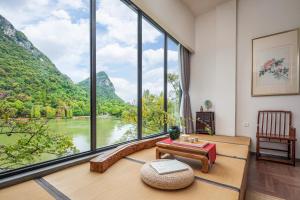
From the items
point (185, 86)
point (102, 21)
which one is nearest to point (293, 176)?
point (185, 86)

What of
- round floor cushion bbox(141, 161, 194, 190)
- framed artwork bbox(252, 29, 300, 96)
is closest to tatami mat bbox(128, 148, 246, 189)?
round floor cushion bbox(141, 161, 194, 190)

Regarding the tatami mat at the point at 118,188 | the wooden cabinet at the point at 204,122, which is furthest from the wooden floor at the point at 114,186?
the wooden cabinet at the point at 204,122

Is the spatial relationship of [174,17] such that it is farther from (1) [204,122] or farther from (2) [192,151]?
(2) [192,151]

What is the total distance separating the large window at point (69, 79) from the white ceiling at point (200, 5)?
4.76 feet

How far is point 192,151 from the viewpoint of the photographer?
1.35 meters

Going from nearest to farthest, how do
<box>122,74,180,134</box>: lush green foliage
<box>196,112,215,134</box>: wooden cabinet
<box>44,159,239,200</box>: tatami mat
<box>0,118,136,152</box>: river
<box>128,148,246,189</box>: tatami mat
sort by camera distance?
1. <box>44,159,239,200</box>: tatami mat
2. <box>128,148,246,189</box>: tatami mat
3. <box>0,118,136,152</box>: river
4. <box>122,74,180,134</box>: lush green foliage
5. <box>196,112,215,134</box>: wooden cabinet

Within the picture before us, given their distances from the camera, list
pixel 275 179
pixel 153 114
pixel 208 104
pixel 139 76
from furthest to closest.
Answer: pixel 208 104 < pixel 153 114 < pixel 139 76 < pixel 275 179

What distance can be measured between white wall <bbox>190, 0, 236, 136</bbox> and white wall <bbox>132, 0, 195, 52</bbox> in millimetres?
294

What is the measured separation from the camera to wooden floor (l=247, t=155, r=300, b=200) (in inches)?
72.1

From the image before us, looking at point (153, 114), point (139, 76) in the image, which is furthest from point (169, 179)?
point (153, 114)

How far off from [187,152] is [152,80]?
5.75 ft

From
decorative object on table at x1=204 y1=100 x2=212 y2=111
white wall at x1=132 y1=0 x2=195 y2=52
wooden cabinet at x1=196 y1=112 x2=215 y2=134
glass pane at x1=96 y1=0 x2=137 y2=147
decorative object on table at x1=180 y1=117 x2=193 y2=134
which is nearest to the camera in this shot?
glass pane at x1=96 y1=0 x2=137 y2=147

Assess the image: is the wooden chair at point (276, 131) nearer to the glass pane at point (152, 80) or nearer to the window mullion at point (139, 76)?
the glass pane at point (152, 80)

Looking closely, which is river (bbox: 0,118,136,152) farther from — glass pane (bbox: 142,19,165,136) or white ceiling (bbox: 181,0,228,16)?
white ceiling (bbox: 181,0,228,16)
